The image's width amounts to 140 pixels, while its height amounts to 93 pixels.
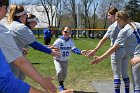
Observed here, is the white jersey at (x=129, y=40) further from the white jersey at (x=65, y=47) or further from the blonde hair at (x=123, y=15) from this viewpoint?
the white jersey at (x=65, y=47)

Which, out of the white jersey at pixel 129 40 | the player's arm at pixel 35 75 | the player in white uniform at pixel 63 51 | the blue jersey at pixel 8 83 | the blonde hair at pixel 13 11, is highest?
the blonde hair at pixel 13 11

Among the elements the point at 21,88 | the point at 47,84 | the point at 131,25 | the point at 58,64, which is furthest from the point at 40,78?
the point at 58,64

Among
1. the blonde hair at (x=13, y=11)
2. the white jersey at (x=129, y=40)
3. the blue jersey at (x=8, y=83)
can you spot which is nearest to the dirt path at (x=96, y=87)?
the white jersey at (x=129, y=40)

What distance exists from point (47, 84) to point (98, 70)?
10782mm

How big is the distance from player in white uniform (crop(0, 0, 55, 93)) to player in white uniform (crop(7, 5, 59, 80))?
1.67 metres

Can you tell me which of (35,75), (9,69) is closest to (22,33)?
(35,75)

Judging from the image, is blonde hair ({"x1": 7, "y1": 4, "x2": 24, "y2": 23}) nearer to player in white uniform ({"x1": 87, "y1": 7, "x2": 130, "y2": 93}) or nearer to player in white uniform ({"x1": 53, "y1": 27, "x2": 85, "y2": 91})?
player in white uniform ({"x1": 87, "y1": 7, "x2": 130, "y2": 93})

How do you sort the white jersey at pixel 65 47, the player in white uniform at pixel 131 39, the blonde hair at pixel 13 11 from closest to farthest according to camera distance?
1. the blonde hair at pixel 13 11
2. the player in white uniform at pixel 131 39
3. the white jersey at pixel 65 47

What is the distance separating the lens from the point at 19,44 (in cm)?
552

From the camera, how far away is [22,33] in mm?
5324

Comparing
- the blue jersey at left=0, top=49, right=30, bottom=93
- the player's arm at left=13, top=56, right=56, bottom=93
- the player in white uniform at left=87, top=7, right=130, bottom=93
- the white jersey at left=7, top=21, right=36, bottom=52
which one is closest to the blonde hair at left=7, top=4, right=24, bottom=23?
the white jersey at left=7, top=21, right=36, bottom=52

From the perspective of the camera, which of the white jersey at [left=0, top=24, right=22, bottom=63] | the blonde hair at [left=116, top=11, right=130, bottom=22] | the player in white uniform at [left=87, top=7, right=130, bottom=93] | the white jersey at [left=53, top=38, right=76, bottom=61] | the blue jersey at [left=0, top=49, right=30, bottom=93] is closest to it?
the blue jersey at [left=0, top=49, right=30, bottom=93]

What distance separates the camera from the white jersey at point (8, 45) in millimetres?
3354

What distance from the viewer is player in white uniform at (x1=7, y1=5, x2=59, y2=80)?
531cm
